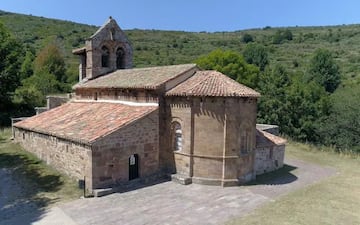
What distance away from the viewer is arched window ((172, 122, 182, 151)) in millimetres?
18172

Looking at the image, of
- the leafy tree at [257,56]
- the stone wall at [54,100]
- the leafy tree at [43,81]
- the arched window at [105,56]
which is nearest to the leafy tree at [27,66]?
the leafy tree at [43,81]

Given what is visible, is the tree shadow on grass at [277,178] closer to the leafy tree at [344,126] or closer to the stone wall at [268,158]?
the stone wall at [268,158]

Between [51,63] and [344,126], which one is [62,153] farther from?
[51,63]

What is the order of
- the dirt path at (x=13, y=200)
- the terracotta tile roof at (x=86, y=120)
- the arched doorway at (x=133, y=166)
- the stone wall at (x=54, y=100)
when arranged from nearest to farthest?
the dirt path at (x=13, y=200) → the terracotta tile roof at (x=86, y=120) → the arched doorway at (x=133, y=166) → the stone wall at (x=54, y=100)

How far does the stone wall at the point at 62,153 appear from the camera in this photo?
16.2 meters

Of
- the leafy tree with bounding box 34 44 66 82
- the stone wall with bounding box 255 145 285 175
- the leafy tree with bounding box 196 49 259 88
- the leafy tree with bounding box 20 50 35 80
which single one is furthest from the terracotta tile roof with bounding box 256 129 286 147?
the leafy tree with bounding box 20 50 35 80

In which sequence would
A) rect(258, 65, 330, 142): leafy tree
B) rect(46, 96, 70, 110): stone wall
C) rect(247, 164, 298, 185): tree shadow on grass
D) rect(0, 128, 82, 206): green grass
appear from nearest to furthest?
1. rect(0, 128, 82, 206): green grass
2. rect(247, 164, 298, 185): tree shadow on grass
3. rect(46, 96, 70, 110): stone wall
4. rect(258, 65, 330, 142): leafy tree

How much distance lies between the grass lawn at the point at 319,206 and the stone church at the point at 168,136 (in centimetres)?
319

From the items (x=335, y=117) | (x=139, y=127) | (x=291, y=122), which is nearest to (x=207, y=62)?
(x=291, y=122)

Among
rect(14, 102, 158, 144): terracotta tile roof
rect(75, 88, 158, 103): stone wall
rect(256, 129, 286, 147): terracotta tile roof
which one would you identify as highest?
rect(75, 88, 158, 103): stone wall

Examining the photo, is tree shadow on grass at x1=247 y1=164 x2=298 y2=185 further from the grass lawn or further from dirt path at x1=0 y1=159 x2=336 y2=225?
the grass lawn

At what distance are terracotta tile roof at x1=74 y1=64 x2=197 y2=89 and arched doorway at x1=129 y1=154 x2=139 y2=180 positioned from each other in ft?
12.8

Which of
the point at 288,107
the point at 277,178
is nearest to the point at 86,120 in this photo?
the point at 277,178

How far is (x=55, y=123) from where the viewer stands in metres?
21.1
